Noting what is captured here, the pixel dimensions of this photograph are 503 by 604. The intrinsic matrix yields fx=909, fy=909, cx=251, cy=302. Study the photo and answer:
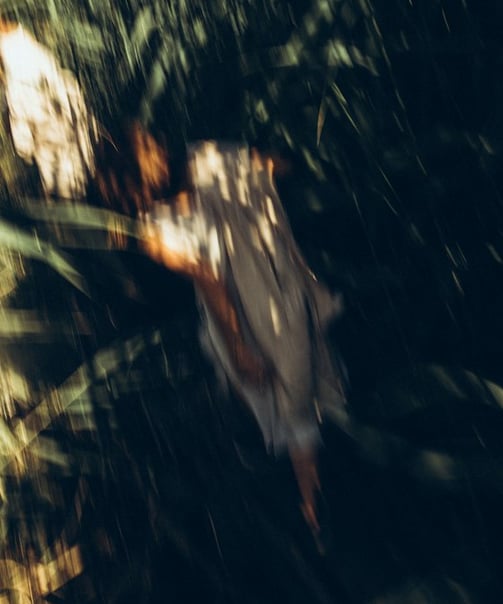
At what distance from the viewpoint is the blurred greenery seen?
0.68 m

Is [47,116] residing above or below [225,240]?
above

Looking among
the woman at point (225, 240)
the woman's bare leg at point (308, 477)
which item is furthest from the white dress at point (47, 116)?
the woman's bare leg at point (308, 477)

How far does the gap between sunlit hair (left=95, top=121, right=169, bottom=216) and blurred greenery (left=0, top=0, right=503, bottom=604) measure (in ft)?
0.05

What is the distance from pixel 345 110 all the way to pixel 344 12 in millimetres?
75

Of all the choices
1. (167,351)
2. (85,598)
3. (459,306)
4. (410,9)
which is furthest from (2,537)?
(410,9)

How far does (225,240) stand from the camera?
739mm

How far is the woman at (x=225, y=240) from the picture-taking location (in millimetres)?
713

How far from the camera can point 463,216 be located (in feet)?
2.23

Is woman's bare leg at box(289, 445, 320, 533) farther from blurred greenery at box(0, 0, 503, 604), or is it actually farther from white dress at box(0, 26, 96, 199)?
white dress at box(0, 26, 96, 199)

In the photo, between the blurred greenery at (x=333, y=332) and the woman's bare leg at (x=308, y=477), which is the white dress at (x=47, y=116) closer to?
the blurred greenery at (x=333, y=332)

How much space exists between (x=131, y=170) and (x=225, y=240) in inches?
A: 4.3

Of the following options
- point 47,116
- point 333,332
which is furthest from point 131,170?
point 333,332

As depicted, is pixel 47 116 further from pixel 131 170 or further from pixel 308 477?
pixel 308 477

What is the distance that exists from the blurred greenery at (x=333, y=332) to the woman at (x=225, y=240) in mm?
14
